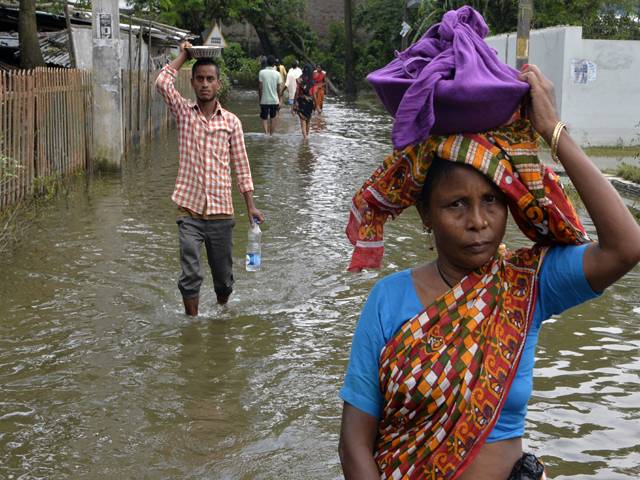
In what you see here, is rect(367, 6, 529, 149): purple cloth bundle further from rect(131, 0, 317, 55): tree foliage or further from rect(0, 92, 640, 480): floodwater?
rect(131, 0, 317, 55): tree foliage

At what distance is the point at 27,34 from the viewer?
1445 cm

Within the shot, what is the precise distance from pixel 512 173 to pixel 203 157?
4.58 m

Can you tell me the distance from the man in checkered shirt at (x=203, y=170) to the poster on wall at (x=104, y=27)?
7.76 m

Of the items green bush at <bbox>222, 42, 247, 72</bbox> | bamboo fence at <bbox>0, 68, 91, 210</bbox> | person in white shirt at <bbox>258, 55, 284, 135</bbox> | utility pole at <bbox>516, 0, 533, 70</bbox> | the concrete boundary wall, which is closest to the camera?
bamboo fence at <bbox>0, 68, 91, 210</bbox>

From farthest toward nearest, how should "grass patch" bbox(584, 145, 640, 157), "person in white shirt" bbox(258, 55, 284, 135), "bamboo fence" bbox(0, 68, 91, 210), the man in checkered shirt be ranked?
"person in white shirt" bbox(258, 55, 284, 135)
"grass patch" bbox(584, 145, 640, 157)
"bamboo fence" bbox(0, 68, 91, 210)
the man in checkered shirt

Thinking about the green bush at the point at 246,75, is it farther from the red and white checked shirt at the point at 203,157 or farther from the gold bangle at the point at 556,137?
the gold bangle at the point at 556,137

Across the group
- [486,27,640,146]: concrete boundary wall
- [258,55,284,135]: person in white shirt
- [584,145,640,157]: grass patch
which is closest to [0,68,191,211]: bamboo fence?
[258,55,284,135]: person in white shirt

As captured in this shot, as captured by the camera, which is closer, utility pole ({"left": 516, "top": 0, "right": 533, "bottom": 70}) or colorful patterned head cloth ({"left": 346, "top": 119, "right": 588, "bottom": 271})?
colorful patterned head cloth ({"left": 346, "top": 119, "right": 588, "bottom": 271})

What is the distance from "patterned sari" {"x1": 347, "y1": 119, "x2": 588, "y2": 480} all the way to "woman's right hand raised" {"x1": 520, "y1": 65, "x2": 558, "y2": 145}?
5cm

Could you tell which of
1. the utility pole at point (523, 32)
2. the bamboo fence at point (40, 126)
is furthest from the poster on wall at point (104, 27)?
the utility pole at point (523, 32)

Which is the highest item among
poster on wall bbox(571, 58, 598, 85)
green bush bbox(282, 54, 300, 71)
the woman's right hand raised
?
green bush bbox(282, 54, 300, 71)

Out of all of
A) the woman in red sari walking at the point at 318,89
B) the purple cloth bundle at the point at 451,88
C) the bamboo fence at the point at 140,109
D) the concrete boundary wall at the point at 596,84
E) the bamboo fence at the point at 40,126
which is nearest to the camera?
the purple cloth bundle at the point at 451,88

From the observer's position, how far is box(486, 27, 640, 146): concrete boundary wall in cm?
1902

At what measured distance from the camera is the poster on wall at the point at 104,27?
14.1m
